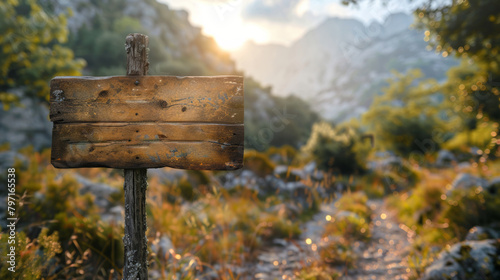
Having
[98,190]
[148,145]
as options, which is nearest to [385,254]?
[148,145]

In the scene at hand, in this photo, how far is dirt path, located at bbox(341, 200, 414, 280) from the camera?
3.65 m

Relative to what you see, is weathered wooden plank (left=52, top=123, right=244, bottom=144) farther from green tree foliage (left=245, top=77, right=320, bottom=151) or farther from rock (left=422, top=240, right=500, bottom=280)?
green tree foliage (left=245, top=77, right=320, bottom=151)

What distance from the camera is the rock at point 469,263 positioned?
270 centimetres

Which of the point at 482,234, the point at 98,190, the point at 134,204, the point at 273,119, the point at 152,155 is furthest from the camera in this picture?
the point at 273,119

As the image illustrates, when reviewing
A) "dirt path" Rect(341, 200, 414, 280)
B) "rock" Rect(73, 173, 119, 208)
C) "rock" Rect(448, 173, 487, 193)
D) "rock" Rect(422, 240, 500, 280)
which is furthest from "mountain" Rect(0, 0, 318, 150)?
"rock" Rect(422, 240, 500, 280)

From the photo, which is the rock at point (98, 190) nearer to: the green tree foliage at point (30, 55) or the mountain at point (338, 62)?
the green tree foliage at point (30, 55)

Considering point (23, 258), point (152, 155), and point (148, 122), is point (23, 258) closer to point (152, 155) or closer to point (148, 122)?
point (152, 155)

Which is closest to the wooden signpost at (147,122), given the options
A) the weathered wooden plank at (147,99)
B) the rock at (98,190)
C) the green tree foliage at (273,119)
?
the weathered wooden plank at (147,99)

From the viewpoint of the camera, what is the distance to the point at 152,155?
1.77 meters

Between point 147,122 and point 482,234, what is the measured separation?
452 cm

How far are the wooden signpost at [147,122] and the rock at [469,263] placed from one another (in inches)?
107

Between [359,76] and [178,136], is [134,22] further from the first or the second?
[359,76]

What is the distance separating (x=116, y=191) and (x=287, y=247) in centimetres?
383

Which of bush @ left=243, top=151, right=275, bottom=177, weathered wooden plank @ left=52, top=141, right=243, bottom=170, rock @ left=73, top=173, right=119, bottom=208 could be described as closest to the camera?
weathered wooden plank @ left=52, top=141, right=243, bottom=170
